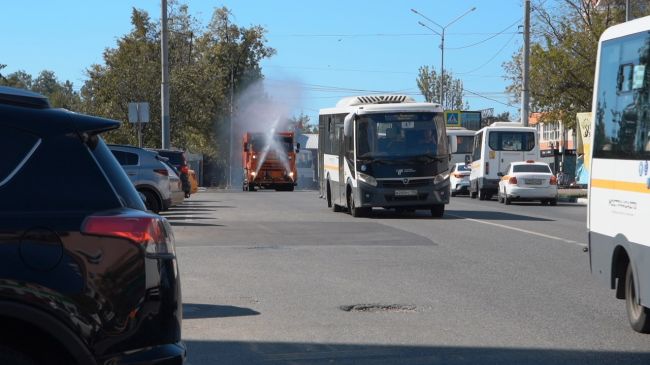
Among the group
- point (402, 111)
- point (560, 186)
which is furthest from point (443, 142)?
point (560, 186)

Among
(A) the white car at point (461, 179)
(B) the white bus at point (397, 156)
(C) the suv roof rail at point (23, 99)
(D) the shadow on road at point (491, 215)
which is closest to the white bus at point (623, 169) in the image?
(C) the suv roof rail at point (23, 99)

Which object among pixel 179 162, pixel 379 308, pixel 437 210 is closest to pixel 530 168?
pixel 437 210

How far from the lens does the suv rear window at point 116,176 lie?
499cm

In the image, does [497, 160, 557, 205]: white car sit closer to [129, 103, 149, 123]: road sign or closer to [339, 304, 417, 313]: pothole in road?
[129, 103, 149, 123]: road sign

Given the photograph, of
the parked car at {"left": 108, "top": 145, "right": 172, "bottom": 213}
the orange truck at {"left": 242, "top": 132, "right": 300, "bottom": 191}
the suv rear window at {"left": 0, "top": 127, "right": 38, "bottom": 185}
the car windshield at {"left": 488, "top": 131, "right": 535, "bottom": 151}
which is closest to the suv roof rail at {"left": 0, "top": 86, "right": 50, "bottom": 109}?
the suv rear window at {"left": 0, "top": 127, "right": 38, "bottom": 185}

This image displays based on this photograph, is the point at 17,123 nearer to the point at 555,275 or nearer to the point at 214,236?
the point at 555,275

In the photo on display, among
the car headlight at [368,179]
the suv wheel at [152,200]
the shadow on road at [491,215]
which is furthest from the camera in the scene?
the shadow on road at [491,215]

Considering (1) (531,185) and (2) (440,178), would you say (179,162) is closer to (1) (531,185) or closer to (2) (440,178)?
(2) (440,178)

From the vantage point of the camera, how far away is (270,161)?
55.8 metres

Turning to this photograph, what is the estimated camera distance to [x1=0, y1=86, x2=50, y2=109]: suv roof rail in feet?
16.1

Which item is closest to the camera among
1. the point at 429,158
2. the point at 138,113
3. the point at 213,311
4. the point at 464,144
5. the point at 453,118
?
the point at 213,311

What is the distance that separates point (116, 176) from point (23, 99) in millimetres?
572

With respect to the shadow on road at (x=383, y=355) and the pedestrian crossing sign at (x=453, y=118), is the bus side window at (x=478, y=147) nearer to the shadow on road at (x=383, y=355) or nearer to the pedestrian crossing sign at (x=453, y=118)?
the pedestrian crossing sign at (x=453, y=118)

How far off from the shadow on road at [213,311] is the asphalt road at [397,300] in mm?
22
